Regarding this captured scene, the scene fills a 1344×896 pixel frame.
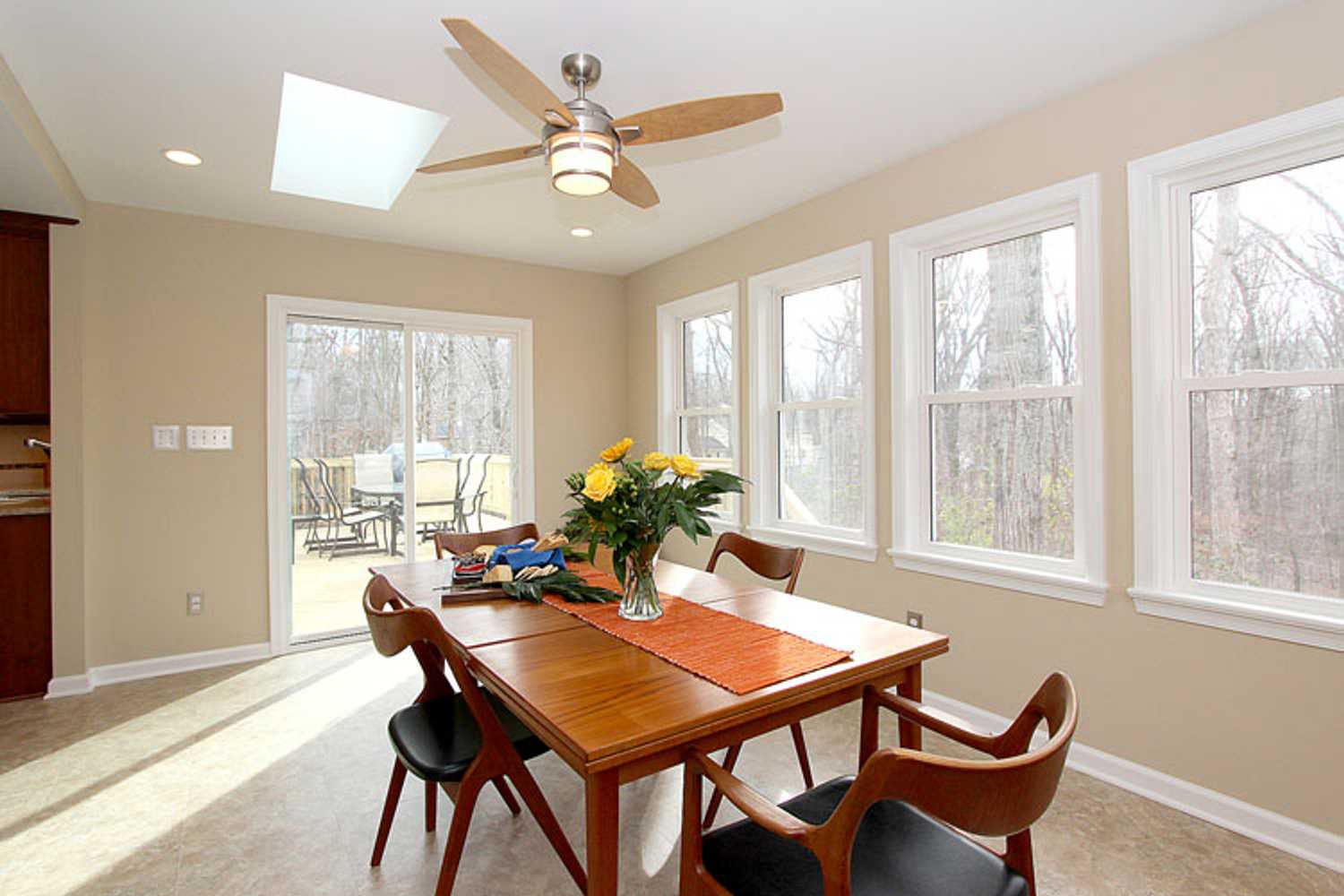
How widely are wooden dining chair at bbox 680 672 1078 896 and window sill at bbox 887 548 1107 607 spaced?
1351mm

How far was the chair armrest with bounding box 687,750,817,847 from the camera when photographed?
1056mm

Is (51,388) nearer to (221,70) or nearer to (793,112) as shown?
(221,70)

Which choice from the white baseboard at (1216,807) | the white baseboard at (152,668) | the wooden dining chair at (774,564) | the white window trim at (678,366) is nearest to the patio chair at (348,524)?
the white baseboard at (152,668)

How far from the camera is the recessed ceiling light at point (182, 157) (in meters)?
2.86

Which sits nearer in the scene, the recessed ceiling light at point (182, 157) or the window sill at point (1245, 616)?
the window sill at point (1245, 616)

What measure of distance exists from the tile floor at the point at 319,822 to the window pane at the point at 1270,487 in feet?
2.79

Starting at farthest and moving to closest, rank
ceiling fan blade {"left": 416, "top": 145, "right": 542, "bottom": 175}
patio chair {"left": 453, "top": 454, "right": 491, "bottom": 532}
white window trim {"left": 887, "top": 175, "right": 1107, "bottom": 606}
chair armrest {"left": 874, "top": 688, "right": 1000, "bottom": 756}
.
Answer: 1. patio chair {"left": 453, "top": 454, "right": 491, "bottom": 532}
2. white window trim {"left": 887, "top": 175, "right": 1107, "bottom": 606}
3. ceiling fan blade {"left": 416, "top": 145, "right": 542, "bottom": 175}
4. chair armrest {"left": 874, "top": 688, "right": 1000, "bottom": 756}

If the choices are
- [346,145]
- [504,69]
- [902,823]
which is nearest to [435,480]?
[346,145]

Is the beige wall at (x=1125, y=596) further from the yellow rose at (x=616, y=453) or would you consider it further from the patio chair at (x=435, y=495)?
the patio chair at (x=435, y=495)

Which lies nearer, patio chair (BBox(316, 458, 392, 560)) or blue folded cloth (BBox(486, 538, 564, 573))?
blue folded cloth (BBox(486, 538, 564, 573))

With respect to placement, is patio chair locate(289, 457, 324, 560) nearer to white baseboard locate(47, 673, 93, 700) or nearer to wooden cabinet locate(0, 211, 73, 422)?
white baseboard locate(47, 673, 93, 700)

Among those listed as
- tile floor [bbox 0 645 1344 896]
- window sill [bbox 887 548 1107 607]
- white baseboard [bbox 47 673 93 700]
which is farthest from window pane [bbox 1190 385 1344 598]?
white baseboard [bbox 47 673 93 700]

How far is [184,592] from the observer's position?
365cm

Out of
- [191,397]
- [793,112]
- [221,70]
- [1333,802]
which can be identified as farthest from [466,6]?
[1333,802]
